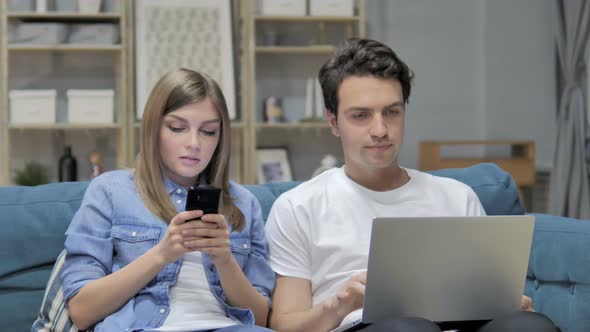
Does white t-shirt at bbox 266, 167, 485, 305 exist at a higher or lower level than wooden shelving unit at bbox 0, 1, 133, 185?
lower

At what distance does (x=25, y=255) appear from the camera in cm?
164

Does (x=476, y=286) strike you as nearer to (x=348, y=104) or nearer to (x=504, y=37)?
(x=348, y=104)

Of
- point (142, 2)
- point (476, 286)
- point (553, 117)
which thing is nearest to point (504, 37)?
point (553, 117)

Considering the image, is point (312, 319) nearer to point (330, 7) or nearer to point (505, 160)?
point (505, 160)

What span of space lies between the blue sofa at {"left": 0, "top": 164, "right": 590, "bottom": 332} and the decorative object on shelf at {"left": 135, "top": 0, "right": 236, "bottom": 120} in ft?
8.10

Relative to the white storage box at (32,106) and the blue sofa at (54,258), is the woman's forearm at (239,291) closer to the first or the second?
the blue sofa at (54,258)

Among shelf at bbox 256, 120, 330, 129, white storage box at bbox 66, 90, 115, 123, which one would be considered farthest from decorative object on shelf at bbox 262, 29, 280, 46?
white storage box at bbox 66, 90, 115, 123

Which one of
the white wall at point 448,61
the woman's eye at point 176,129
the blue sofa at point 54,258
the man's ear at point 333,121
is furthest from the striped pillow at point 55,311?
the white wall at point 448,61

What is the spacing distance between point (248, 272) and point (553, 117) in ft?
11.1

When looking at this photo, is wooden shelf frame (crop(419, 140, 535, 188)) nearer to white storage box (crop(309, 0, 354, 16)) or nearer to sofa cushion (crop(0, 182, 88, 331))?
white storage box (crop(309, 0, 354, 16))

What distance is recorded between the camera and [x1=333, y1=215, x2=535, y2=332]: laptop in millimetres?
1195

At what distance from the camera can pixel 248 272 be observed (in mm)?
1534

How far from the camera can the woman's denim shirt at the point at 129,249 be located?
1.40 m

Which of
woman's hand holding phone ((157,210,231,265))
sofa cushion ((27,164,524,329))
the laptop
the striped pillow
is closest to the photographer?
the laptop
